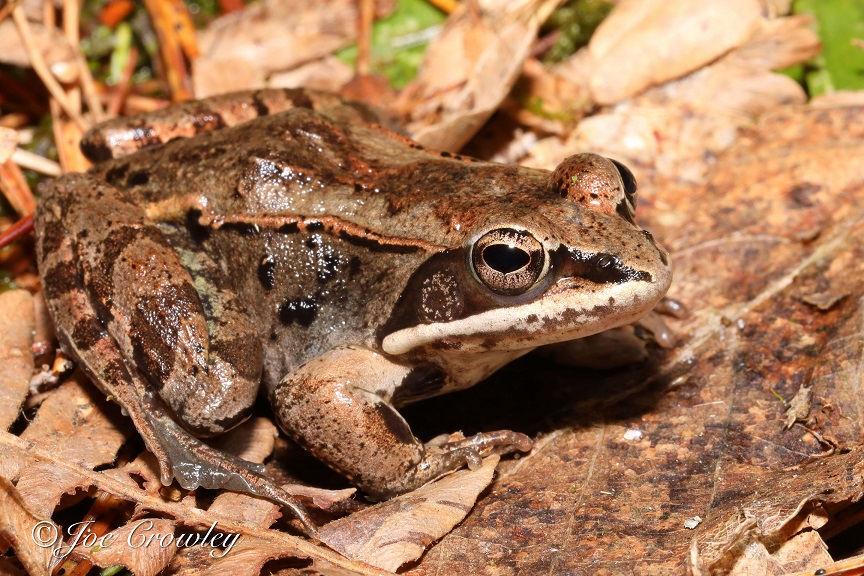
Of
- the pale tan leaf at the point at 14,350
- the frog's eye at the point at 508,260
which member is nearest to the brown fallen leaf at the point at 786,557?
the frog's eye at the point at 508,260

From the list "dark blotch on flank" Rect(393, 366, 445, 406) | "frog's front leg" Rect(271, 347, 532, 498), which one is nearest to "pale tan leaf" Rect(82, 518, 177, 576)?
"frog's front leg" Rect(271, 347, 532, 498)

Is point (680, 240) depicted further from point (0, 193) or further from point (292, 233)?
point (0, 193)

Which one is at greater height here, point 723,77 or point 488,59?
point 488,59

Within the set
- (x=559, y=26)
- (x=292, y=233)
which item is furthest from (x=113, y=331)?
(x=559, y=26)

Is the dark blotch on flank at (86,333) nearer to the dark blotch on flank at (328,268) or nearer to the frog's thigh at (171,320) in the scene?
the frog's thigh at (171,320)

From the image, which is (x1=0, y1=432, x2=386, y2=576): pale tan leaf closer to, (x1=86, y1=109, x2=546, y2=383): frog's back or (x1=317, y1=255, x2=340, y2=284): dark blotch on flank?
(x1=86, y1=109, x2=546, y2=383): frog's back
